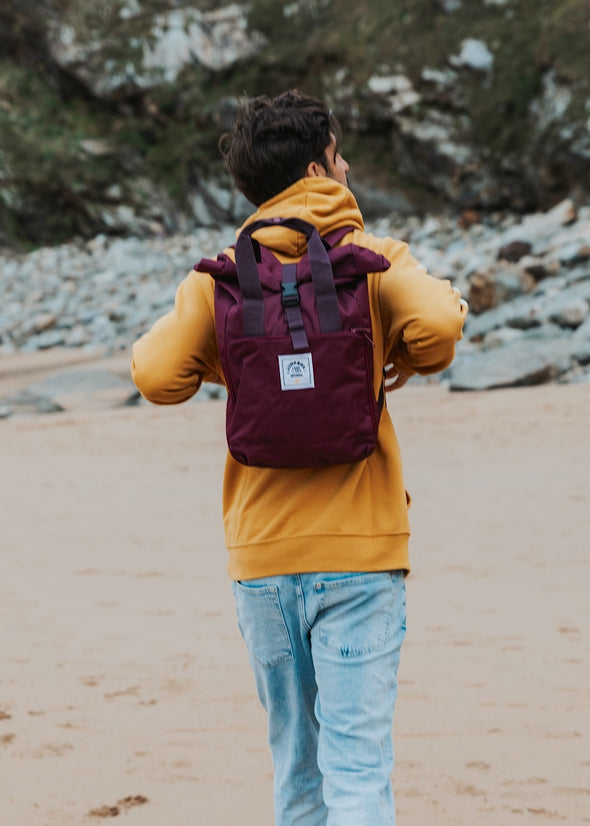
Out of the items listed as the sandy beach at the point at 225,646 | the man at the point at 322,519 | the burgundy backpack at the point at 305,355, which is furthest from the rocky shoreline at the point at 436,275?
the burgundy backpack at the point at 305,355

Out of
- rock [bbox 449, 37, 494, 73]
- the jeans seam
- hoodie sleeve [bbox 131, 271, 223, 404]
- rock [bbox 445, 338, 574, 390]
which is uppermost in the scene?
rock [bbox 449, 37, 494, 73]

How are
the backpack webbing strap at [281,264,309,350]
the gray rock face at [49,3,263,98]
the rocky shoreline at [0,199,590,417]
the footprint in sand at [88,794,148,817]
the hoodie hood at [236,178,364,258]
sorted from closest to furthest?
the backpack webbing strap at [281,264,309,350], the hoodie hood at [236,178,364,258], the footprint in sand at [88,794,148,817], the rocky shoreline at [0,199,590,417], the gray rock face at [49,3,263,98]

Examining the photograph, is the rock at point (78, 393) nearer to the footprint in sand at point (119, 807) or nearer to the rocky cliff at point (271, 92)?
the footprint in sand at point (119, 807)

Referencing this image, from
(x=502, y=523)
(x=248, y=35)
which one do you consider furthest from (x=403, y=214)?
(x=502, y=523)

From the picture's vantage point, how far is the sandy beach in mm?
3109

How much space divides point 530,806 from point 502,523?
312cm

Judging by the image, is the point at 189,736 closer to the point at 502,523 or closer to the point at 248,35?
the point at 502,523

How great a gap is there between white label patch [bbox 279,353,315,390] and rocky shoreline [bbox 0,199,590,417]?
27.5ft

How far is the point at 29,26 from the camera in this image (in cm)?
2878

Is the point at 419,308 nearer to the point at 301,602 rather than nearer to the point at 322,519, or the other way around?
the point at 322,519

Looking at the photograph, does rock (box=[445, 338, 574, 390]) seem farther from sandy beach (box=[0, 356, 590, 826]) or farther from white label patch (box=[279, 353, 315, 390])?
white label patch (box=[279, 353, 315, 390])

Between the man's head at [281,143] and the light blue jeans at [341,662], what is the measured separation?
0.80 m

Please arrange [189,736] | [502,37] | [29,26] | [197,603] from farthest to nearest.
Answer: [29,26], [502,37], [197,603], [189,736]

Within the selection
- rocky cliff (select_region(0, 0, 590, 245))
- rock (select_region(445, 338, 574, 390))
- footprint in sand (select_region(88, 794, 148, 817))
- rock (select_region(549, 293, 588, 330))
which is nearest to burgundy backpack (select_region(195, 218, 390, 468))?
footprint in sand (select_region(88, 794, 148, 817))
